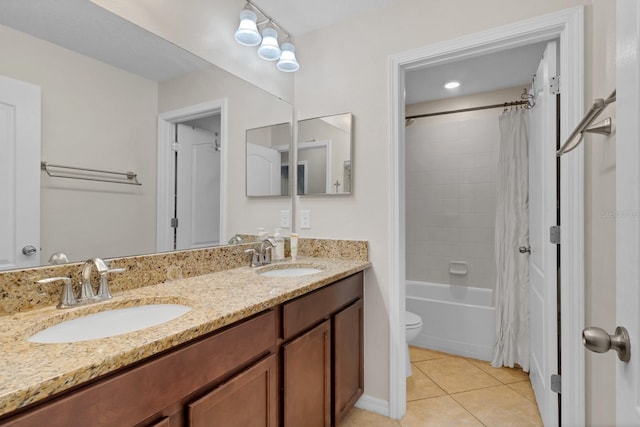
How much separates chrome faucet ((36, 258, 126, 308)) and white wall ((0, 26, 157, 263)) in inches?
4.7

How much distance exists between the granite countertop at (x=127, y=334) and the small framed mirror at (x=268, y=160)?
2.26 feet

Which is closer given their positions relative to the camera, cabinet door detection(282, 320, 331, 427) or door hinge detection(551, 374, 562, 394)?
cabinet door detection(282, 320, 331, 427)

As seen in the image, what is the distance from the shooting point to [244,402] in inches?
39.9

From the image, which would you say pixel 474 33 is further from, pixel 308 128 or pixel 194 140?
pixel 194 140

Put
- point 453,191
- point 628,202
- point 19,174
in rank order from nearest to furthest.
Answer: point 628,202
point 19,174
point 453,191

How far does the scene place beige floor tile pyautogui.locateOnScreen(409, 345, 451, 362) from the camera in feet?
8.61

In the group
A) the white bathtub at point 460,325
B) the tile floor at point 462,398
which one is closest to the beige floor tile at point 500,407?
the tile floor at point 462,398

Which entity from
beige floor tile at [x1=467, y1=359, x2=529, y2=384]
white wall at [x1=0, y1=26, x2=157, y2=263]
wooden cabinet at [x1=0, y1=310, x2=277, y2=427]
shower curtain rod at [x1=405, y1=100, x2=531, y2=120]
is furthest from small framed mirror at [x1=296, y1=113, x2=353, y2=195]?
beige floor tile at [x1=467, y1=359, x2=529, y2=384]

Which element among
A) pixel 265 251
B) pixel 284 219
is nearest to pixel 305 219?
pixel 284 219

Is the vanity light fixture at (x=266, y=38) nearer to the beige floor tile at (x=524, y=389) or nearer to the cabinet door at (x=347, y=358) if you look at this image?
the cabinet door at (x=347, y=358)

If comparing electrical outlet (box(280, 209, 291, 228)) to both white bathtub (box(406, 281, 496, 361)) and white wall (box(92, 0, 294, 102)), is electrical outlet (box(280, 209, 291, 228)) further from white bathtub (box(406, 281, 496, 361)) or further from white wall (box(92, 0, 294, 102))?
white bathtub (box(406, 281, 496, 361))

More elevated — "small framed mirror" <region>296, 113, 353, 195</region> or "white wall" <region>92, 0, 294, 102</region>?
"white wall" <region>92, 0, 294, 102</region>

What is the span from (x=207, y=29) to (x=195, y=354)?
5.11 ft

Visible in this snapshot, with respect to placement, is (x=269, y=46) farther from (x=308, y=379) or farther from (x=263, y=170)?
(x=308, y=379)
